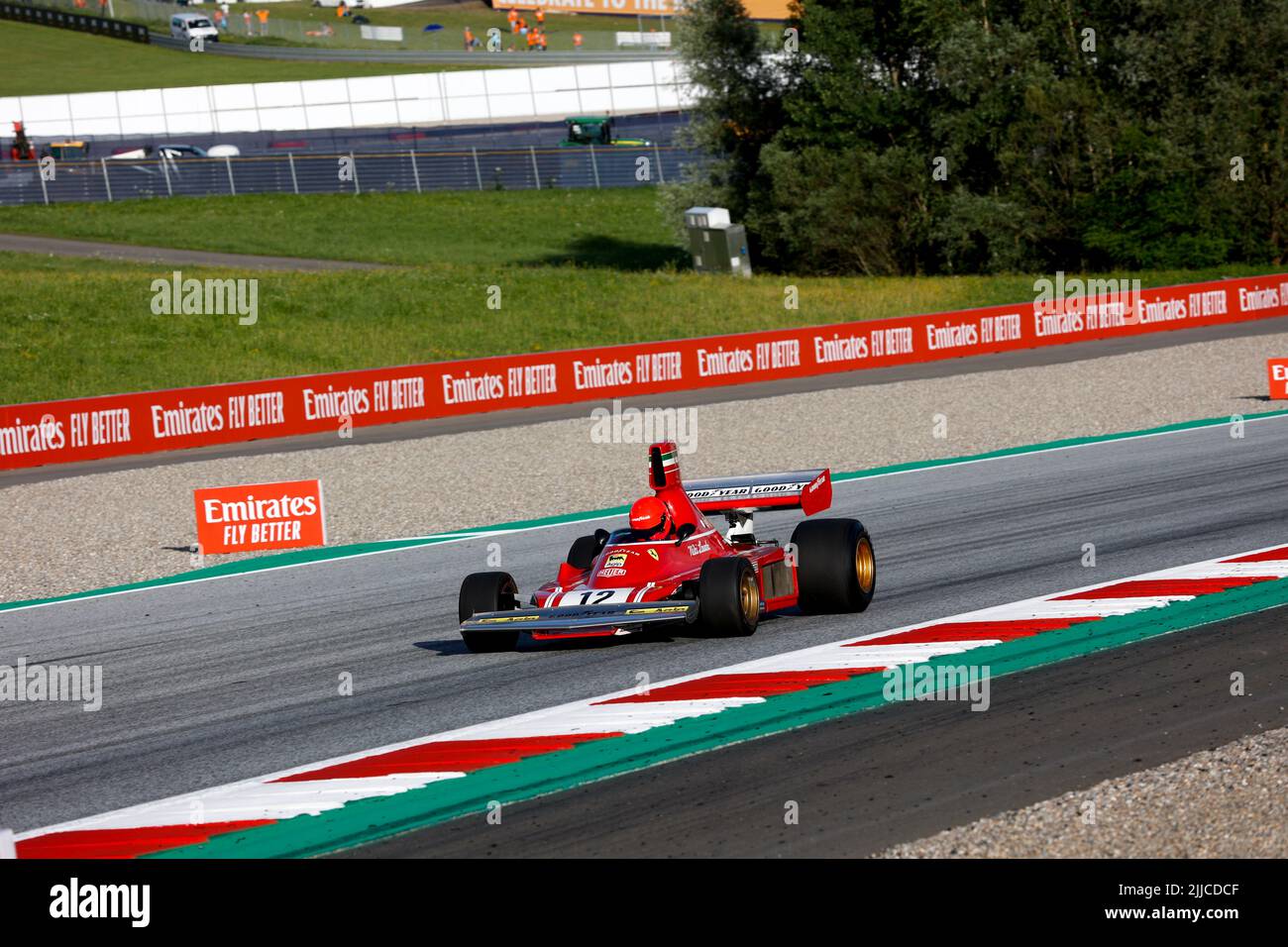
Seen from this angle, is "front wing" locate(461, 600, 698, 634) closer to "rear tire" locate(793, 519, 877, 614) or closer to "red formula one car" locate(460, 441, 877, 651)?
"red formula one car" locate(460, 441, 877, 651)

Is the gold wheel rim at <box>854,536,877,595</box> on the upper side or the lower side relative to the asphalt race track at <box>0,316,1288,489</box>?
lower

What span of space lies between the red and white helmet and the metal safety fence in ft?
140

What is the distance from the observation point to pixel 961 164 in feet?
156

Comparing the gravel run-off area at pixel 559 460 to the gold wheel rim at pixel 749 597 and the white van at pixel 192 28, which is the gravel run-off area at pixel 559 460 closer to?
the gold wheel rim at pixel 749 597

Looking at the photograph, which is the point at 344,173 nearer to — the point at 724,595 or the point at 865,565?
the point at 865,565

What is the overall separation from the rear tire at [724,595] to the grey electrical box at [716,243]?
3690 cm

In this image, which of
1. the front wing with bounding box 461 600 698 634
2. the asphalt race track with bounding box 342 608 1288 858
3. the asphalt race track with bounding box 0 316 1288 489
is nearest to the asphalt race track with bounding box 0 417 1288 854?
the asphalt race track with bounding box 342 608 1288 858

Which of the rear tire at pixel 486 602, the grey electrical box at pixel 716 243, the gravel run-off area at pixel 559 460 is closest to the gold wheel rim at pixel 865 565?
the rear tire at pixel 486 602

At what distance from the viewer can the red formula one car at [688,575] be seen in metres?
10.4

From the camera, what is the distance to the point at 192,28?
90.6 metres

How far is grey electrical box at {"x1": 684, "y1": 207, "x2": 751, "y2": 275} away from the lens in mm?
47000

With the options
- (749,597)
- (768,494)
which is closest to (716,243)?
(768,494)

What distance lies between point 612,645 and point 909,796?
12.9 ft
